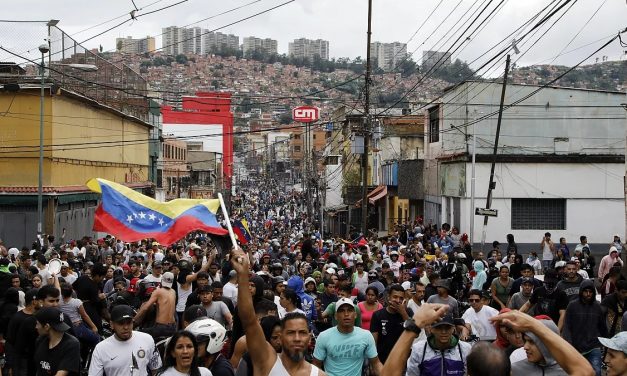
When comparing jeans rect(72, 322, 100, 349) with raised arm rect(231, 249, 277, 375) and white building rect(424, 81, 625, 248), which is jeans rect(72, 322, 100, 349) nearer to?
raised arm rect(231, 249, 277, 375)

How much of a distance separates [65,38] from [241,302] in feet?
114

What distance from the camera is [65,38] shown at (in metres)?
38.8

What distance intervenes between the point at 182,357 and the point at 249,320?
37.2 inches

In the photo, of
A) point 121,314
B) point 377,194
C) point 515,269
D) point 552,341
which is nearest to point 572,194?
point 377,194

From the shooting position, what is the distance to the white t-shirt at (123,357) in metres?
7.88

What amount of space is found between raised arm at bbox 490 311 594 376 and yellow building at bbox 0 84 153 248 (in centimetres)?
3202

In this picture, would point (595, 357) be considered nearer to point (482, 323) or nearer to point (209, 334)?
point (482, 323)

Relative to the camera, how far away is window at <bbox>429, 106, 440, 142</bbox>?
149ft

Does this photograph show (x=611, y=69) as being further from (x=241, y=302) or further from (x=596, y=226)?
(x=241, y=302)

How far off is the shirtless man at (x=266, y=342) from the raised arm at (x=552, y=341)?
1510 mm

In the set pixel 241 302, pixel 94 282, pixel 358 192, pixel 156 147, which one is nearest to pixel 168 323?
pixel 94 282

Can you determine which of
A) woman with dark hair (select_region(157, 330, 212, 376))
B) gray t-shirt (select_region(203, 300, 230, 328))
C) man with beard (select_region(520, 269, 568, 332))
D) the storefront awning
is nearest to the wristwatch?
woman with dark hair (select_region(157, 330, 212, 376))

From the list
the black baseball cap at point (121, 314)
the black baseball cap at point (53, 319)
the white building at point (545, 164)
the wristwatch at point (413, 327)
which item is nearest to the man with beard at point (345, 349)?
the black baseball cap at point (121, 314)

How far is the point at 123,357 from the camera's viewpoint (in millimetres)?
7922
